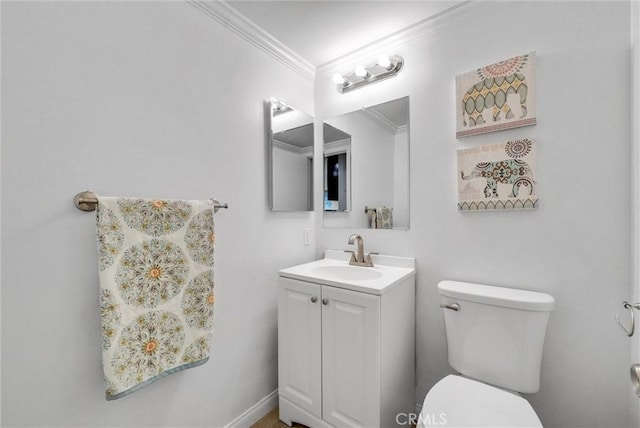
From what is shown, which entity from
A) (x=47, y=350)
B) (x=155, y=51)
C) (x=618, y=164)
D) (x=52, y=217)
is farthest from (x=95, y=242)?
(x=618, y=164)

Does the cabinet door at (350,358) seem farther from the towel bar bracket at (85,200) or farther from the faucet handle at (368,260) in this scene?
the towel bar bracket at (85,200)

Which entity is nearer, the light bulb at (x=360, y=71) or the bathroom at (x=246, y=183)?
the bathroom at (x=246, y=183)

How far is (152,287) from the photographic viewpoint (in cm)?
102

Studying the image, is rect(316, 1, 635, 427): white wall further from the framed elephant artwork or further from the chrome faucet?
the chrome faucet

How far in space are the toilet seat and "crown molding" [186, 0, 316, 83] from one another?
197cm

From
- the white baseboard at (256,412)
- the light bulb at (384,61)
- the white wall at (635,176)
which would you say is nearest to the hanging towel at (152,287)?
the white baseboard at (256,412)

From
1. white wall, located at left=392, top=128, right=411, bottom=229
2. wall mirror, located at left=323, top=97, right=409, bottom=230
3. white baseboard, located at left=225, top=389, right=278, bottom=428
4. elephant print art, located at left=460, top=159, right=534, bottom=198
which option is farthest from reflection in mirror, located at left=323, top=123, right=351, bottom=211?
white baseboard, located at left=225, top=389, right=278, bottom=428

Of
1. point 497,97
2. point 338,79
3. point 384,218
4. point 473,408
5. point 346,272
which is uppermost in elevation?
point 338,79

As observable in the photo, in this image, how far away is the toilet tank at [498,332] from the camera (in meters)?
1.11

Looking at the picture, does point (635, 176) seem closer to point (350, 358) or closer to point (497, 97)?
point (497, 97)

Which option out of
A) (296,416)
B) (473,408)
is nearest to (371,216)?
(473,408)

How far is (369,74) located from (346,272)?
4.20 feet

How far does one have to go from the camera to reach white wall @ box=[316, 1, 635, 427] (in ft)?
3.61

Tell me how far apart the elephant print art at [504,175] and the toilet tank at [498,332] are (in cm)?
48
